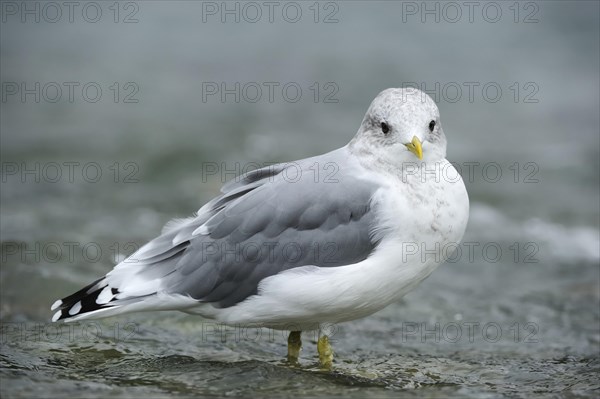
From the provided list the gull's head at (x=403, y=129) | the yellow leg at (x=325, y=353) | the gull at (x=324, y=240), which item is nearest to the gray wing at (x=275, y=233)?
the gull at (x=324, y=240)

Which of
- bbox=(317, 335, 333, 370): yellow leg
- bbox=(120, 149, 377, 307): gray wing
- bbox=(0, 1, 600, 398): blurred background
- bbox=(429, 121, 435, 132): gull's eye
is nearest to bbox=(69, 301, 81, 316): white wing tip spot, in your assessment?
A: bbox=(0, 1, 600, 398): blurred background

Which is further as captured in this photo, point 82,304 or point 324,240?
point 82,304

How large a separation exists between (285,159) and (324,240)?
6.62 m

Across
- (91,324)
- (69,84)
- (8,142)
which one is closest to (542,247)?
(91,324)

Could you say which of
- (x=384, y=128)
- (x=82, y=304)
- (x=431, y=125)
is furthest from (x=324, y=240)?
(x=82, y=304)

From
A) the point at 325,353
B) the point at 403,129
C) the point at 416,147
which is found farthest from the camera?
the point at 325,353

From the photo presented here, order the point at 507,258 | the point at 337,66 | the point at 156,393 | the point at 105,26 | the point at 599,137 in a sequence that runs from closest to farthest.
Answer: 1. the point at 156,393
2. the point at 507,258
3. the point at 599,137
4. the point at 337,66
5. the point at 105,26

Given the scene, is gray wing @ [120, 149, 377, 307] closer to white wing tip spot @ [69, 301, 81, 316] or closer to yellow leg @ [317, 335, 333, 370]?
white wing tip spot @ [69, 301, 81, 316]

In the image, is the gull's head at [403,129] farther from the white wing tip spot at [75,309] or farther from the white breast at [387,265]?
the white wing tip spot at [75,309]

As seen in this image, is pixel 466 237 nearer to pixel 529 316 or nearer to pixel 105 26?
pixel 529 316

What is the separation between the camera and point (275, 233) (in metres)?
6.02

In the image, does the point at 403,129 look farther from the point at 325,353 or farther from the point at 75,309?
the point at 75,309

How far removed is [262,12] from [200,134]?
6.63 meters

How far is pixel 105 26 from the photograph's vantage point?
63.3 feet
